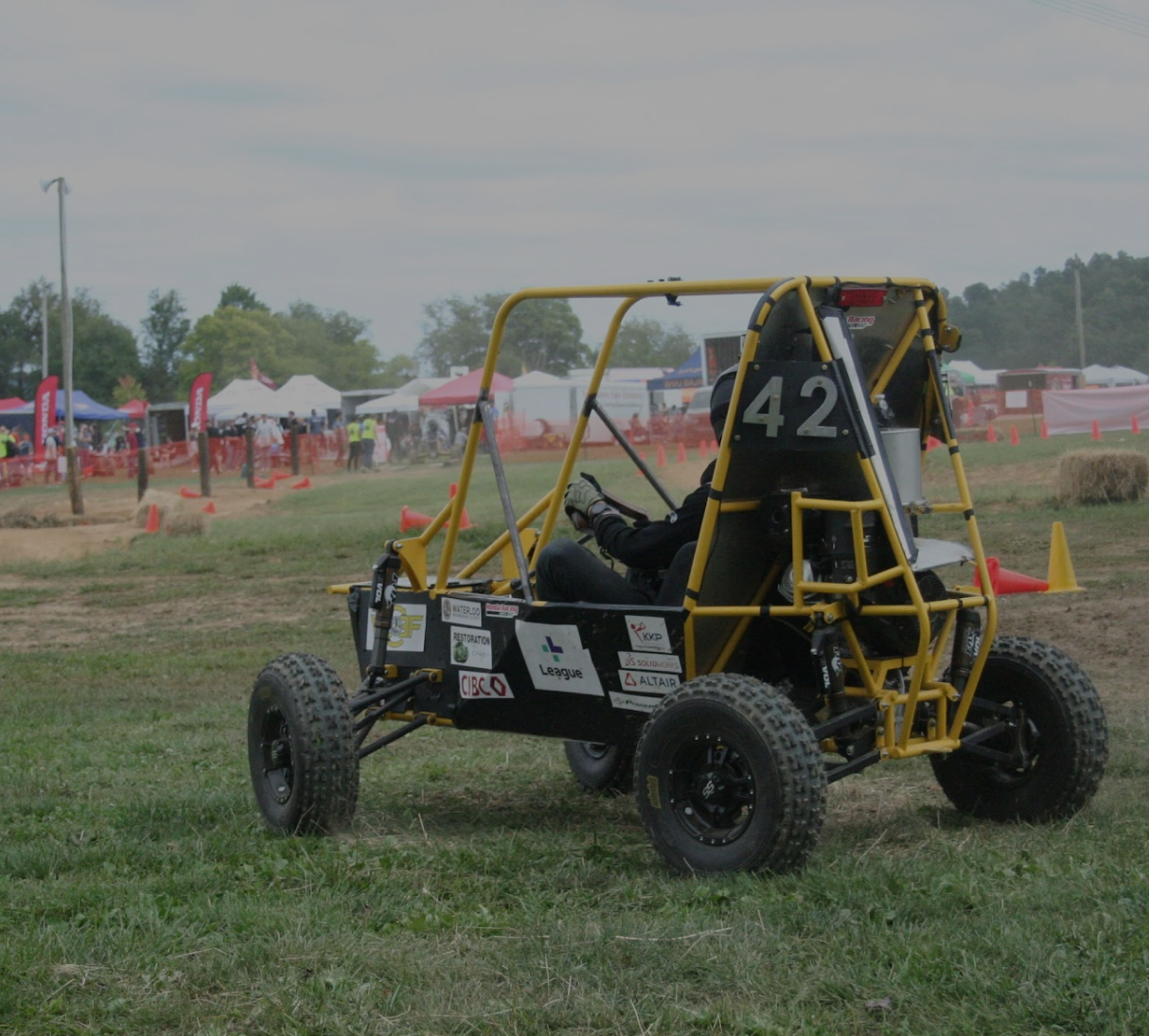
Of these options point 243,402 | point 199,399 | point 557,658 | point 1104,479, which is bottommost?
point 557,658

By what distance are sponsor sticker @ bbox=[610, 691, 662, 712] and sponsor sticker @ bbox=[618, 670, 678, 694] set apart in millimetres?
31

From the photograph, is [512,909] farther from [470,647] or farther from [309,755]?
[470,647]

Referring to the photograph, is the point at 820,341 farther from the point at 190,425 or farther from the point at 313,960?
the point at 190,425

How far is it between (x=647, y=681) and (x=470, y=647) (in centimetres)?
93

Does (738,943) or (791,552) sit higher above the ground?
(791,552)

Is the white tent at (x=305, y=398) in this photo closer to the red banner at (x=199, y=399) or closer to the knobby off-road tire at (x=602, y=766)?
the red banner at (x=199, y=399)

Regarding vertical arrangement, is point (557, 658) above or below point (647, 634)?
below

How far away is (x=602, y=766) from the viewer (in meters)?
6.90

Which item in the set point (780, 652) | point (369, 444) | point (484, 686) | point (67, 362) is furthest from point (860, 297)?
point (369, 444)

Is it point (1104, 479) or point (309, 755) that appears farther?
point (1104, 479)

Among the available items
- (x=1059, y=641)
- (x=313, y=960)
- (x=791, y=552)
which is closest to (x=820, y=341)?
(x=791, y=552)

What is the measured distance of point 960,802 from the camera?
5.91 meters

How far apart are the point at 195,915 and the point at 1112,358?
81.9m

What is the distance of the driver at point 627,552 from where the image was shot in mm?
5473
